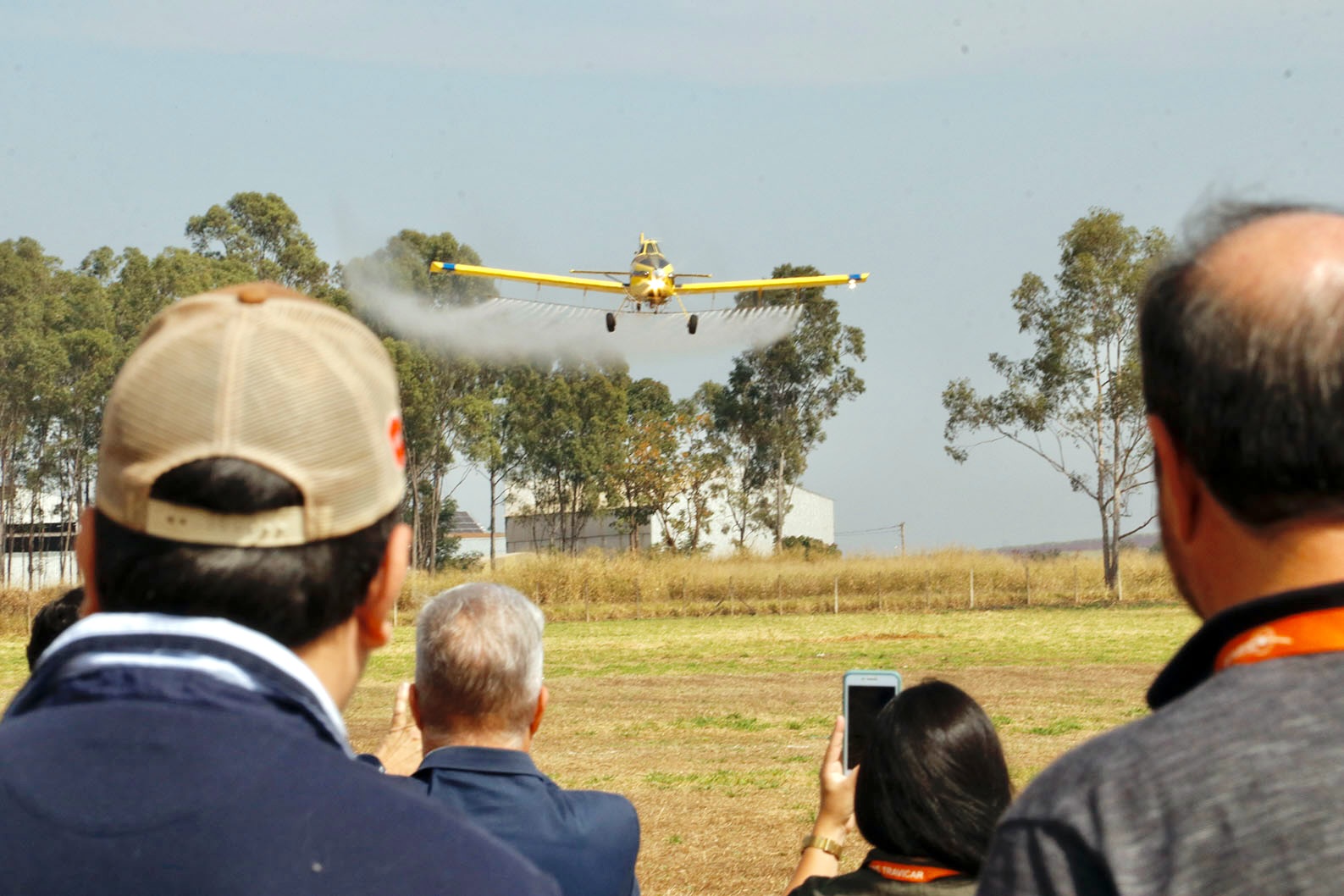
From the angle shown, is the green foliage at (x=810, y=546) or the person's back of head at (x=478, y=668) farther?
the green foliage at (x=810, y=546)

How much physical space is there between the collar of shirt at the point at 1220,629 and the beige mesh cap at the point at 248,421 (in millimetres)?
764

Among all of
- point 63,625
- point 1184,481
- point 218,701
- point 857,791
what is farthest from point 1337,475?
point 63,625

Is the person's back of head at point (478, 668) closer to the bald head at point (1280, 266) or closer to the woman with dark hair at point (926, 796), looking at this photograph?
the woman with dark hair at point (926, 796)

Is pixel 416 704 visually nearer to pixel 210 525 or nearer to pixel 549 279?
pixel 210 525

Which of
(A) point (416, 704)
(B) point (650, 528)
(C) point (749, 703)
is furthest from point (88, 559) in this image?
(B) point (650, 528)

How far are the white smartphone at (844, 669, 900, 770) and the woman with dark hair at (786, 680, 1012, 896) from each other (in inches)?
25.0

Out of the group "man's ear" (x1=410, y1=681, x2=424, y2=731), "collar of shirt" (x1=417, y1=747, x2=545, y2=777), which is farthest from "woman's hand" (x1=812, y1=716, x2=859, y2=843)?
"man's ear" (x1=410, y1=681, x2=424, y2=731)

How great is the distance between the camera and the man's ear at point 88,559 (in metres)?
1.40

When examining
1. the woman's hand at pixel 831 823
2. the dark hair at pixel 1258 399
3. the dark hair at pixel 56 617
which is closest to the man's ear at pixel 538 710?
the woman's hand at pixel 831 823

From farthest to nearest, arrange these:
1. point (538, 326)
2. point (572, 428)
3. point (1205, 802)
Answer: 1. point (572, 428)
2. point (538, 326)
3. point (1205, 802)

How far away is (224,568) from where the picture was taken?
1.32m

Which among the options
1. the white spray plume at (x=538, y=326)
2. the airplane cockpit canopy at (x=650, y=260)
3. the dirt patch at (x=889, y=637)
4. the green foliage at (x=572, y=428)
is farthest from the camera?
the green foliage at (x=572, y=428)

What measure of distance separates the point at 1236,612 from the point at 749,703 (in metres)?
17.8

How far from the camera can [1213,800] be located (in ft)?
3.48
